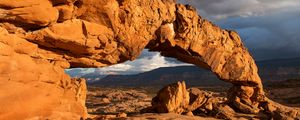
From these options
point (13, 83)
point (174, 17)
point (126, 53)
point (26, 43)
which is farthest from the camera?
point (174, 17)

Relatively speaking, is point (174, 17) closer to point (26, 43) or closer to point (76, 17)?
point (76, 17)

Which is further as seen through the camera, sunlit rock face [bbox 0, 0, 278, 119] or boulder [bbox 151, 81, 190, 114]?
boulder [bbox 151, 81, 190, 114]

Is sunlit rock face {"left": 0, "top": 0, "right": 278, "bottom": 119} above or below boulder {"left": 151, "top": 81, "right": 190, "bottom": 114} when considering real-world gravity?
above

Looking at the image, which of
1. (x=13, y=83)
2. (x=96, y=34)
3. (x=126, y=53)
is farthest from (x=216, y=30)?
(x=13, y=83)

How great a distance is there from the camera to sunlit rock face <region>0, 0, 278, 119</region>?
1878 cm

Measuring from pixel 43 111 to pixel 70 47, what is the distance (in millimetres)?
4249

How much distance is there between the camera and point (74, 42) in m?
22.0

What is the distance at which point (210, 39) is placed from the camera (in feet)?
101

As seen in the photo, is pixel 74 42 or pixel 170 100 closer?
pixel 74 42

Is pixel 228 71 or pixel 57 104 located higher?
pixel 228 71

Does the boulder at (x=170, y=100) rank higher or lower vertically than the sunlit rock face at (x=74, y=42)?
lower

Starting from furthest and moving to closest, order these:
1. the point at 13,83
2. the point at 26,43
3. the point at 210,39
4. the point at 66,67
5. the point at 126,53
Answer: the point at 210,39 < the point at 126,53 < the point at 66,67 < the point at 26,43 < the point at 13,83

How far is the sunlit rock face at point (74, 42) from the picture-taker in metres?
18.8

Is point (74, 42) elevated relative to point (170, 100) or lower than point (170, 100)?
elevated
